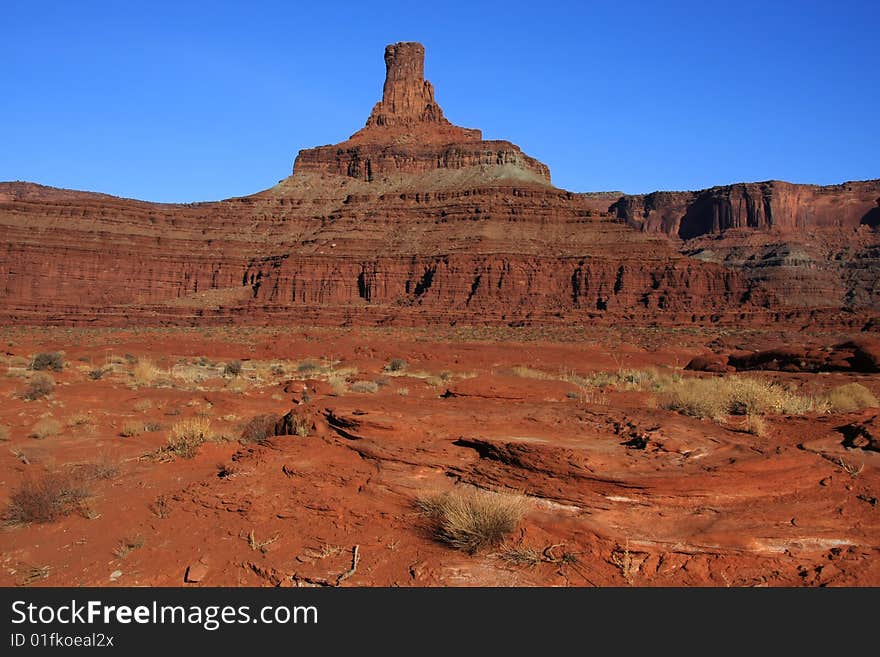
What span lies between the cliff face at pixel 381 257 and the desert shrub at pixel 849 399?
52084 mm

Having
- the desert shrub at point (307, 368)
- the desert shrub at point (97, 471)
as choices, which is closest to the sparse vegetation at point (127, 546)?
the desert shrub at point (97, 471)

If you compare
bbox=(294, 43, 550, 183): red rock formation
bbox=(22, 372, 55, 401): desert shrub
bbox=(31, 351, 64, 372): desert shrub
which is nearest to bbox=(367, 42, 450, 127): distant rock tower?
bbox=(294, 43, 550, 183): red rock formation

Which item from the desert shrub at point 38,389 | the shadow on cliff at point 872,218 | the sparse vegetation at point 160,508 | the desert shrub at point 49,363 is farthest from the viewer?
the shadow on cliff at point 872,218

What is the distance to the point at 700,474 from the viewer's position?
618 centimetres

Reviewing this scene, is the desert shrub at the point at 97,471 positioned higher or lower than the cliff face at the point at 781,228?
lower

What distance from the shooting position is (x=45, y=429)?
1135 cm

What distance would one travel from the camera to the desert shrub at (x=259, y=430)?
9.57 m

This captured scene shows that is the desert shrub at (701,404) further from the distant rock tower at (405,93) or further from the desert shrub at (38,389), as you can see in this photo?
the distant rock tower at (405,93)

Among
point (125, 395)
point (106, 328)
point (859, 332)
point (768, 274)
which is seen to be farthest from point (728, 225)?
point (125, 395)

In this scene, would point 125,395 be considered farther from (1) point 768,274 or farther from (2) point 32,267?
(1) point 768,274

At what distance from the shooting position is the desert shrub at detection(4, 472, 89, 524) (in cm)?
688

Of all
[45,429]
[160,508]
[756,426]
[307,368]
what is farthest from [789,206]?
[160,508]

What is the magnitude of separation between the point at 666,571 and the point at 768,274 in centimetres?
12014

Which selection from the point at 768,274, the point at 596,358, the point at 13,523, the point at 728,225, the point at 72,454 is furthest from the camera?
the point at 728,225
